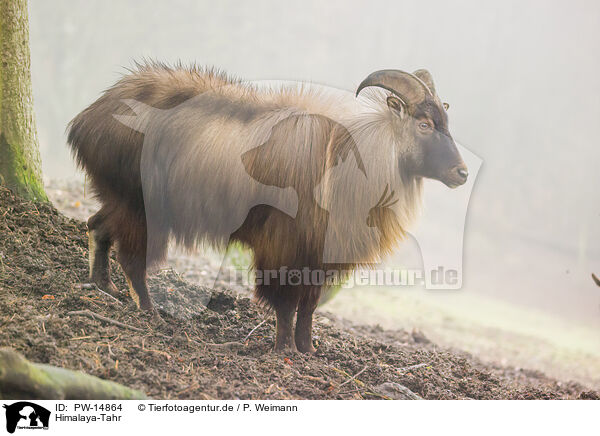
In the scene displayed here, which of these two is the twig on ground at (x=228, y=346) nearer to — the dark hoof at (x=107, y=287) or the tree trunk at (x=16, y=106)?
the dark hoof at (x=107, y=287)

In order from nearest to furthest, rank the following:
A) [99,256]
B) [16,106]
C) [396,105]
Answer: [396,105]
[99,256]
[16,106]

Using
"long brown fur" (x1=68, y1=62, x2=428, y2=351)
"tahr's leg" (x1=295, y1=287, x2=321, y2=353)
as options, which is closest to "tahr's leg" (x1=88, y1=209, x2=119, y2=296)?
"long brown fur" (x1=68, y1=62, x2=428, y2=351)

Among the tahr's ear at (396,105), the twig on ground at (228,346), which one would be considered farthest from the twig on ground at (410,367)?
the tahr's ear at (396,105)

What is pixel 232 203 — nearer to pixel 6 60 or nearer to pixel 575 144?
pixel 6 60

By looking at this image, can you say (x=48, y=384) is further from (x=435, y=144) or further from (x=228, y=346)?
(x=435, y=144)

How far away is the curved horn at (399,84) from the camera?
4270mm

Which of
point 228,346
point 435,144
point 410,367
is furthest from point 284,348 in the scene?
point 435,144

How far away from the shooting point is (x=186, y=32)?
866cm

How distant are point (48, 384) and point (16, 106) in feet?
10.1

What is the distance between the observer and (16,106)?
5344mm

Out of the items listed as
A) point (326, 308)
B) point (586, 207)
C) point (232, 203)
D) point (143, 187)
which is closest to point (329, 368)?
point (232, 203)
